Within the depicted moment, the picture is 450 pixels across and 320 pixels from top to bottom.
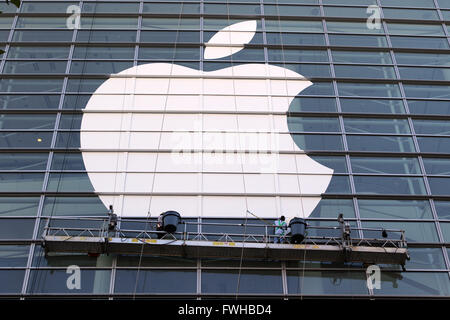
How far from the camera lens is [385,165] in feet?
71.6

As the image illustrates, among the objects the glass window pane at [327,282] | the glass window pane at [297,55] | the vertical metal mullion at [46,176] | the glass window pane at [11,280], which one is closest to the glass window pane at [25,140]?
the vertical metal mullion at [46,176]

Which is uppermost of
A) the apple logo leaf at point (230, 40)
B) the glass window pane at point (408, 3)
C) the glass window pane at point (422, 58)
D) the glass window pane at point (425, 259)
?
the glass window pane at point (408, 3)

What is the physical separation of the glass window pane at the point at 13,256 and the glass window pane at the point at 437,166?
1323cm

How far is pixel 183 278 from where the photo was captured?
1873 centimetres

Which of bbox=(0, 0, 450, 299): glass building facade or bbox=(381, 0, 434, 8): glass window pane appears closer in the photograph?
bbox=(0, 0, 450, 299): glass building facade

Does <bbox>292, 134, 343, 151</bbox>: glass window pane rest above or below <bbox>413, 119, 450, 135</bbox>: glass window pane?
below

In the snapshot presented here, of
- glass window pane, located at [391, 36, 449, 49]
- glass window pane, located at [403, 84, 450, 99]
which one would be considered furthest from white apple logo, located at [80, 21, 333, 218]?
glass window pane, located at [391, 36, 449, 49]

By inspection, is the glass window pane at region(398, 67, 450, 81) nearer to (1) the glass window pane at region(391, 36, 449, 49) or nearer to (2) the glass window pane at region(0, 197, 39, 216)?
(1) the glass window pane at region(391, 36, 449, 49)

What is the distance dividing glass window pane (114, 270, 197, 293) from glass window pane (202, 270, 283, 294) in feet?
1.44

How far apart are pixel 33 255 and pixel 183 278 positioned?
4.48 meters

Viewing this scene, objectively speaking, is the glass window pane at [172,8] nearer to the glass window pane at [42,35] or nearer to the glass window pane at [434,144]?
the glass window pane at [42,35]

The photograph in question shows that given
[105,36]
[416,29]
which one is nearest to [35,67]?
[105,36]

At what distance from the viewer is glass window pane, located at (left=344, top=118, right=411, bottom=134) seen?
22875 millimetres

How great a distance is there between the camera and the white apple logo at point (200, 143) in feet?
67.7
